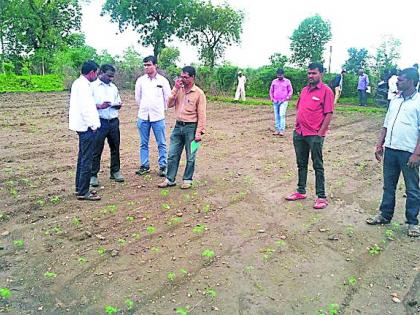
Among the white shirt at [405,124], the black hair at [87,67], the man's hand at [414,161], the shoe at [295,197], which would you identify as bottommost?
the shoe at [295,197]

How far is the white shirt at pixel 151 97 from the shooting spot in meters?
7.20

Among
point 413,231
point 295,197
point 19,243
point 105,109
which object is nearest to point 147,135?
point 105,109

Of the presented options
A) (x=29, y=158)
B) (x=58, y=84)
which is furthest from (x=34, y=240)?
(x=58, y=84)

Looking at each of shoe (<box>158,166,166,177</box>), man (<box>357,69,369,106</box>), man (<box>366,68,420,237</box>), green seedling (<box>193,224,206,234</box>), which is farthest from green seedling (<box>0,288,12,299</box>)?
man (<box>357,69,369,106</box>)

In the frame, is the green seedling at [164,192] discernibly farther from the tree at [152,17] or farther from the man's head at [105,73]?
the tree at [152,17]

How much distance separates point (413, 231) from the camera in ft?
16.8

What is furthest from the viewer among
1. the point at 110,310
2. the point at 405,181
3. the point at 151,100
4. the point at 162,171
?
the point at 162,171

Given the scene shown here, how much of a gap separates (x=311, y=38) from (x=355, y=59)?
4.51 m

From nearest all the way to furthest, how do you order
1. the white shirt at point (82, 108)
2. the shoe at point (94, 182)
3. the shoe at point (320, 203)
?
the white shirt at point (82, 108), the shoe at point (320, 203), the shoe at point (94, 182)

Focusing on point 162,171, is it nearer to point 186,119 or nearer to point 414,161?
point 186,119

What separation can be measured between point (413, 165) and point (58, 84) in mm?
24612

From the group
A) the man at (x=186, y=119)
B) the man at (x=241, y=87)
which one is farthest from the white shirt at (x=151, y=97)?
the man at (x=241, y=87)

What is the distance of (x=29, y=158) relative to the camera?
843 centimetres

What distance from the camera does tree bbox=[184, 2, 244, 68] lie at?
35200 mm
